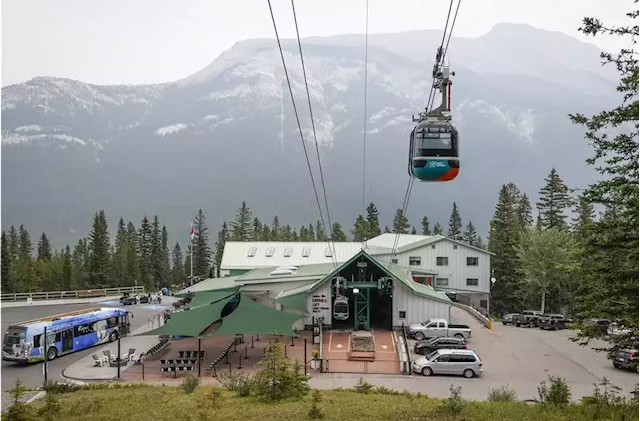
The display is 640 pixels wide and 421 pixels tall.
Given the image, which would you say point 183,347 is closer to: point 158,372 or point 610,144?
point 158,372

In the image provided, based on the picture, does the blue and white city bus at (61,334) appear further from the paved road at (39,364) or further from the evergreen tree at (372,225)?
the evergreen tree at (372,225)

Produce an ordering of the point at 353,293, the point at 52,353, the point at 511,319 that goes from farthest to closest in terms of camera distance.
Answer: the point at 511,319 < the point at 353,293 < the point at 52,353

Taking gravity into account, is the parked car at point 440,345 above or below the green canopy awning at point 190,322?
below

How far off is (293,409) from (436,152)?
8.11 m

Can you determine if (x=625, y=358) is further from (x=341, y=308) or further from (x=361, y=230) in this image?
(x=361, y=230)

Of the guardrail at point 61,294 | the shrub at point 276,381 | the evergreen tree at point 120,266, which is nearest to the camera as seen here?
the shrub at point 276,381

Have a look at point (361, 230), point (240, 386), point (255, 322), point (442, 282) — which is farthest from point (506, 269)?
point (240, 386)

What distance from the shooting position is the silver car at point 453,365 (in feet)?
73.2

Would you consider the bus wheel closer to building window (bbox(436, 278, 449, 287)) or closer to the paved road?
the paved road

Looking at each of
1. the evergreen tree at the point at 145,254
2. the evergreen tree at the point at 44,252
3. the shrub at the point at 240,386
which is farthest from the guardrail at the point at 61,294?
the shrub at the point at 240,386

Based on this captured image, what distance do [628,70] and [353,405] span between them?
1121cm

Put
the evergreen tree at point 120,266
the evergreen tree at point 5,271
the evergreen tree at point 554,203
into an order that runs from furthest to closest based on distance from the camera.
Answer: the evergreen tree at point 120,266 → the evergreen tree at point 554,203 → the evergreen tree at point 5,271

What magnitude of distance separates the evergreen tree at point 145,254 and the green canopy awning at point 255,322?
52.1m

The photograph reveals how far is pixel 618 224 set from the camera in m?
13.5
